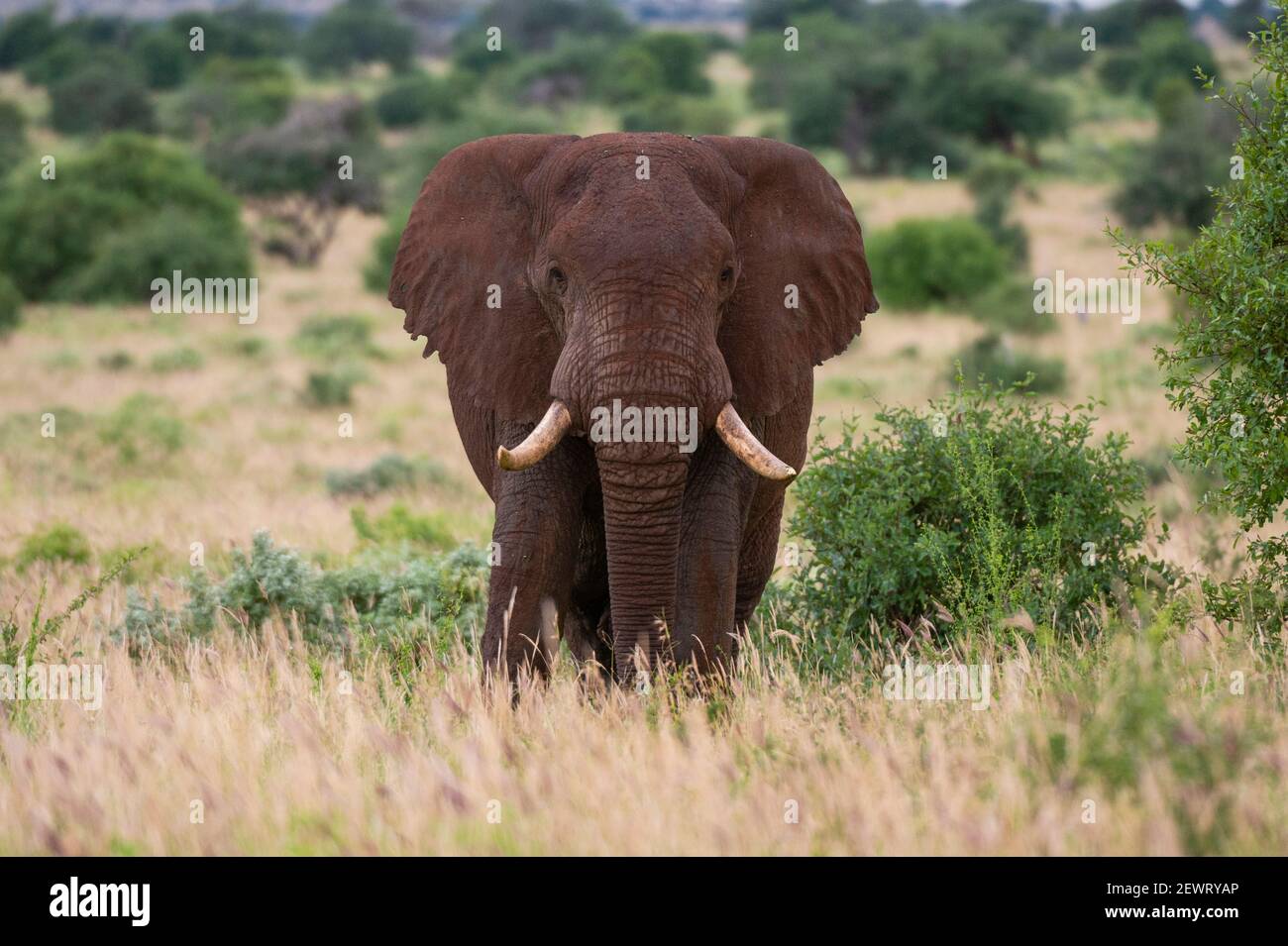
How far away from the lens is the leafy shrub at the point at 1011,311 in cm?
3109

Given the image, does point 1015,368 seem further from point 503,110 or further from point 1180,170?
point 503,110

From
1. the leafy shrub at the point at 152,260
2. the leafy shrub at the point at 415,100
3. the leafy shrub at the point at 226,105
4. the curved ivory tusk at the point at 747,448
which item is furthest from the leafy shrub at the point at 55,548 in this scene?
the leafy shrub at the point at 415,100

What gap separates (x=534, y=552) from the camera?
7.41m

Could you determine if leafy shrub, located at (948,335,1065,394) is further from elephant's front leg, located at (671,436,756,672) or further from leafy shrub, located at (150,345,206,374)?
elephant's front leg, located at (671,436,756,672)

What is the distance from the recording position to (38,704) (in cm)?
752

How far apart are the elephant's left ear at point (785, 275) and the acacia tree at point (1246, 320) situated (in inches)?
52.9

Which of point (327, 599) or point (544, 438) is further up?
point (544, 438)

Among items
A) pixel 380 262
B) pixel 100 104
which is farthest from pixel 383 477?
pixel 100 104

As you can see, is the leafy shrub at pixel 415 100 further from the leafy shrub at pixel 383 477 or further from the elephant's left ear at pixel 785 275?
the elephant's left ear at pixel 785 275

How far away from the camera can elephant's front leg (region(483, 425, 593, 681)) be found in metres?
7.41

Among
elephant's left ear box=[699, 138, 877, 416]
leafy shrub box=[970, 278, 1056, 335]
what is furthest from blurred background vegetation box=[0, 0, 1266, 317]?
elephant's left ear box=[699, 138, 877, 416]

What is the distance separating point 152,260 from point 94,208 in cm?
405
